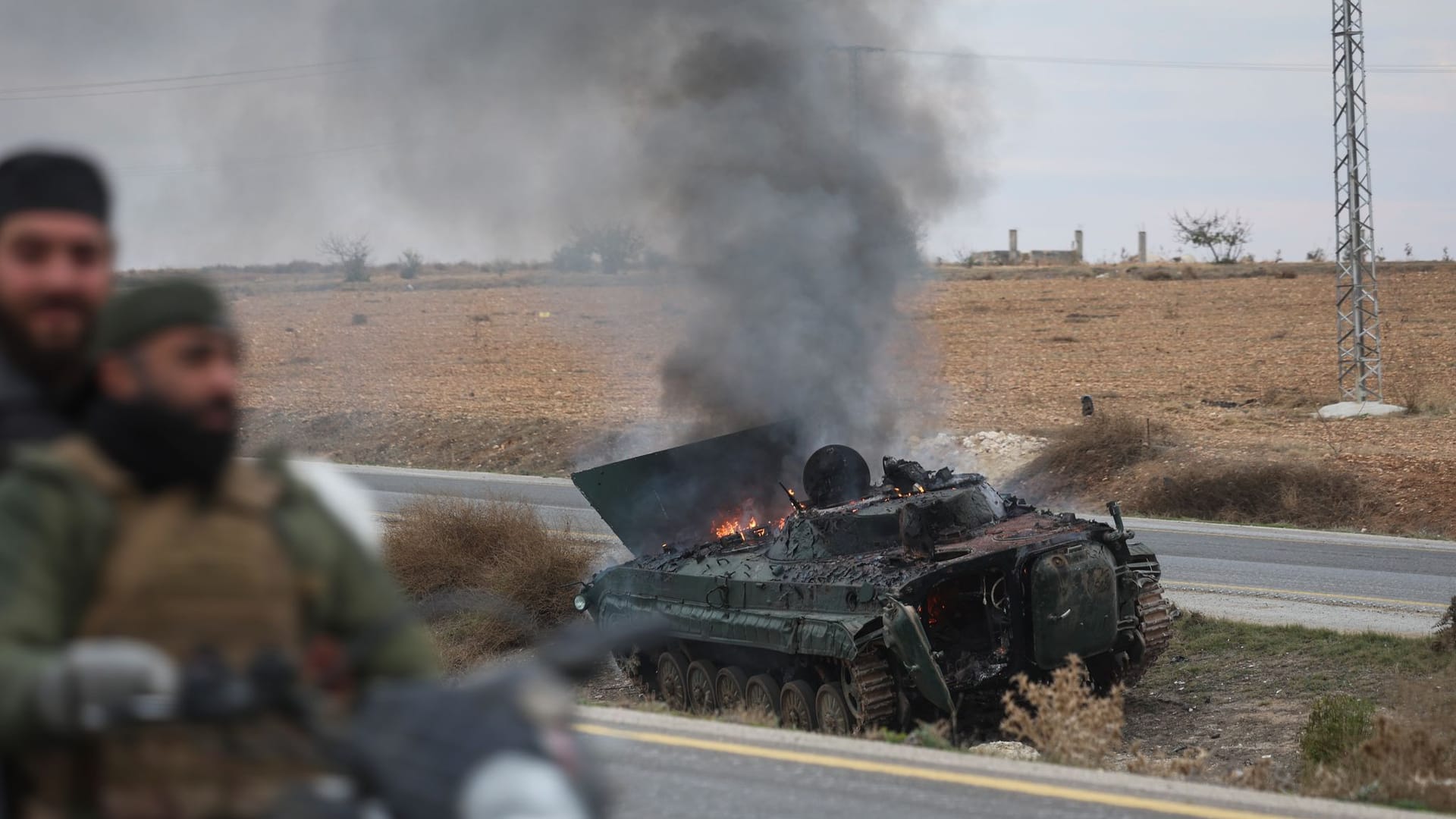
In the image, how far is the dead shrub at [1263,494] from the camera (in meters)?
21.5

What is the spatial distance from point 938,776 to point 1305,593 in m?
10.5

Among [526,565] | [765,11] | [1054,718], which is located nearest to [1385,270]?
[765,11]

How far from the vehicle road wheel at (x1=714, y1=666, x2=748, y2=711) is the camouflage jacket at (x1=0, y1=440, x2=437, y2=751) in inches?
409

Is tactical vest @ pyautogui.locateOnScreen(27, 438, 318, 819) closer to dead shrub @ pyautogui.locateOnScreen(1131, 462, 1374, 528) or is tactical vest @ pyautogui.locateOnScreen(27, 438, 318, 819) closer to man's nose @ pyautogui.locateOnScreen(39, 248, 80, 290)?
man's nose @ pyautogui.locateOnScreen(39, 248, 80, 290)

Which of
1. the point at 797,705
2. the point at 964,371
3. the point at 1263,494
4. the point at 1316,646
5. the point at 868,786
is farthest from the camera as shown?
the point at 964,371

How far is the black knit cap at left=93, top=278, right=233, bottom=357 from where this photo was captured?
2.44 m

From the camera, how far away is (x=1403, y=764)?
827 centimetres

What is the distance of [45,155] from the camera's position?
8.52 feet

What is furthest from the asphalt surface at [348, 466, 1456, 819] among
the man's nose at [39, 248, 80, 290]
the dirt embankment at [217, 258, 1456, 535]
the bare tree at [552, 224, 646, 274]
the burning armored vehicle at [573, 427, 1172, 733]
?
the bare tree at [552, 224, 646, 274]

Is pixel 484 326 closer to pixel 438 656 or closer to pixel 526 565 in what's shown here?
pixel 526 565

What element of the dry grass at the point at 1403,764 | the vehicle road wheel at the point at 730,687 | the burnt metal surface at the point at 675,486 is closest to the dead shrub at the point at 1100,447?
the burnt metal surface at the point at 675,486

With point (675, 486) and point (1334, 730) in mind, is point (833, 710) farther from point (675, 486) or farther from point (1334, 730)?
point (1334, 730)

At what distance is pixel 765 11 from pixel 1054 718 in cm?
1264

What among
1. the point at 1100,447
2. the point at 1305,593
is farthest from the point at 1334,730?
the point at 1100,447
